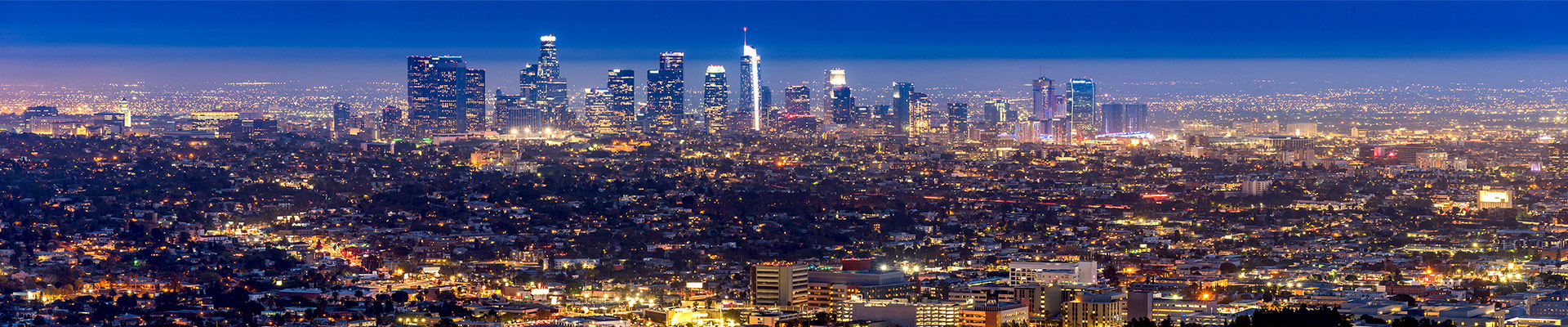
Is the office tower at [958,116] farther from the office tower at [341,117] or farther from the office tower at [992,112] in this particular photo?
the office tower at [341,117]

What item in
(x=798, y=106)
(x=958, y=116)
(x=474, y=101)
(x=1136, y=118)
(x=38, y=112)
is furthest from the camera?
(x=798, y=106)

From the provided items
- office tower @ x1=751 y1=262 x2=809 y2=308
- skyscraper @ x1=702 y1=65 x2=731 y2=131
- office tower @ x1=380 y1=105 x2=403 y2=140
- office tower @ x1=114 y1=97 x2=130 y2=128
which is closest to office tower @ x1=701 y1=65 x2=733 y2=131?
skyscraper @ x1=702 y1=65 x2=731 y2=131

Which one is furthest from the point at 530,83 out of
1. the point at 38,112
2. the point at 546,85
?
the point at 38,112

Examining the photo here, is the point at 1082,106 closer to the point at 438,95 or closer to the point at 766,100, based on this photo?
the point at 766,100

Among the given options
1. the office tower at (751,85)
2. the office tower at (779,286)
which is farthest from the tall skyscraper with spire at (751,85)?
the office tower at (779,286)

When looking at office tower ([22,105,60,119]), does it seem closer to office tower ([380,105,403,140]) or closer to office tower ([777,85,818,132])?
office tower ([380,105,403,140])

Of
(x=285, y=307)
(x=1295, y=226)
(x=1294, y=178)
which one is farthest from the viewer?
(x=1294, y=178)

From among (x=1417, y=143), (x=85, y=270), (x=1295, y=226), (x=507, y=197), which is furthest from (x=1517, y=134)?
(x=85, y=270)

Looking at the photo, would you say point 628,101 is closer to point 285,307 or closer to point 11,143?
point 11,143
